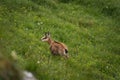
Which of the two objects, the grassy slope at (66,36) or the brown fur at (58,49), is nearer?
the grassy slope at (66,36)

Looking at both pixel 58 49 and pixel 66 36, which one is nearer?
pixel 58 49

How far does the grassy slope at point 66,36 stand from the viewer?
1154 centimetres

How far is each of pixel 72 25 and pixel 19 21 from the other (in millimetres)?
4122

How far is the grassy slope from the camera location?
11539 millimetres

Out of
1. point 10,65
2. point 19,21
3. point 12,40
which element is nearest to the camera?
point 10,65

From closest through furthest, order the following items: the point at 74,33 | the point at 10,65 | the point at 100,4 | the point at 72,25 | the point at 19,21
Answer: the point at 10,65, the point at 19,21, the point at 74,33, the point at 72,25, the point at 100,4

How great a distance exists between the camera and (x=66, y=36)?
17.4m

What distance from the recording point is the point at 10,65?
140 inches

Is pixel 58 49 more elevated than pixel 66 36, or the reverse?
pixel 58 49

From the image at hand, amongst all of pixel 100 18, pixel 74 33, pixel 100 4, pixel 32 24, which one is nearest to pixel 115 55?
pixel 74 33

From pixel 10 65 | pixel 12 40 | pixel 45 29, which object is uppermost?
pixel 10 65

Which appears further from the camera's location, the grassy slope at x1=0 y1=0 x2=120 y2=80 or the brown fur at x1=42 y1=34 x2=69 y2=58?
the brown fur at x1=42 y1=34 x2=69 y2=58

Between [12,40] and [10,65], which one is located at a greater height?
[10,65]

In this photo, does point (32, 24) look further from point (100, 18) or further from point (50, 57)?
point (100, 18)
